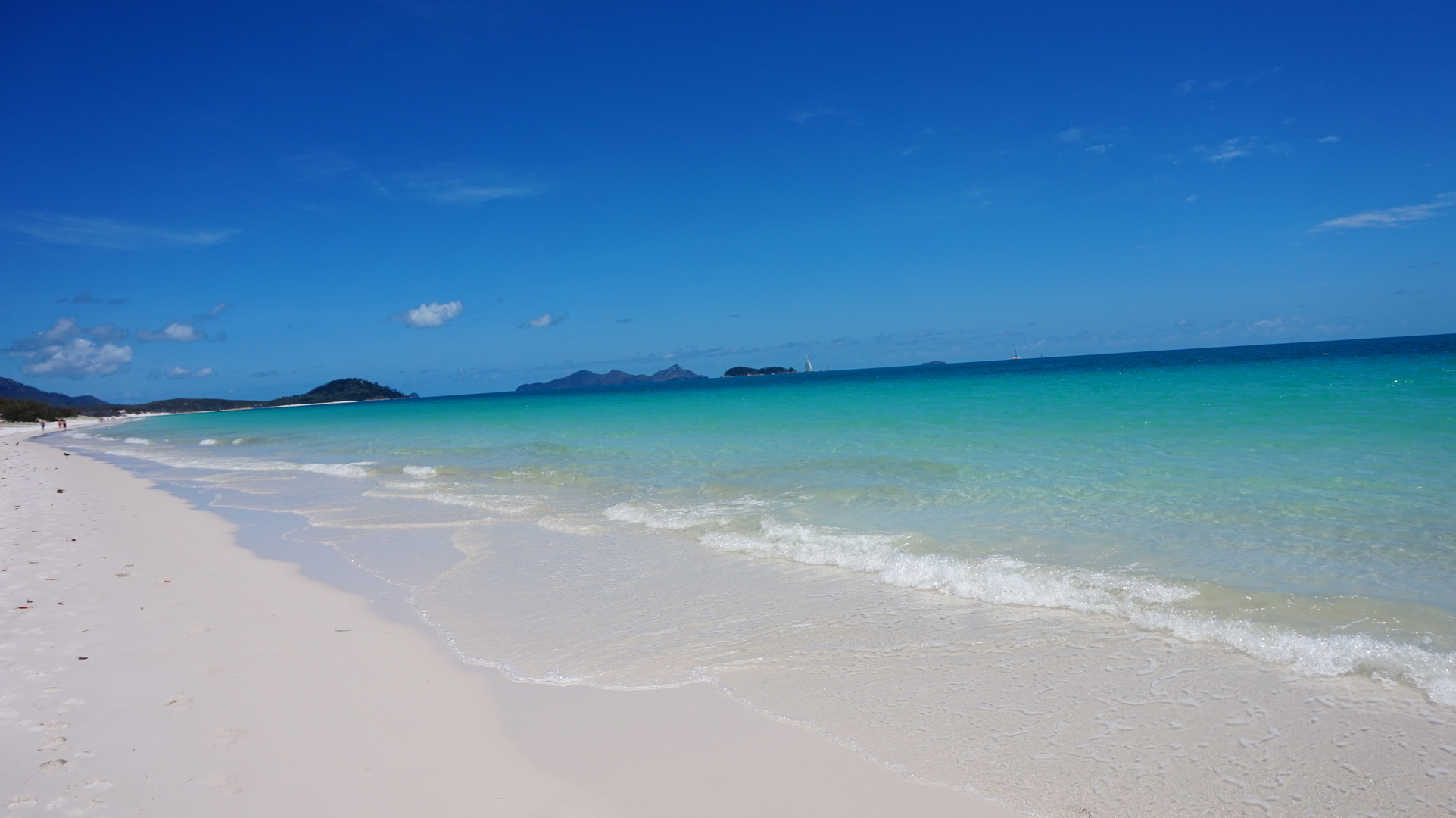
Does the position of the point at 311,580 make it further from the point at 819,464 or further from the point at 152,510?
the point at 819,464

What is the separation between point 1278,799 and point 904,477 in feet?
27.5

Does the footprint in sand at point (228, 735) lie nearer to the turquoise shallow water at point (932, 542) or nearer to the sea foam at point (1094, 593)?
the turquoise shallow water at point (932, 542)

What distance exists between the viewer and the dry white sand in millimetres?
3139

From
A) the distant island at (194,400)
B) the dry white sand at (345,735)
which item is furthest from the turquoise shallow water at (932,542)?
the distant island at (194,400)

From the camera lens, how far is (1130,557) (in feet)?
20.9

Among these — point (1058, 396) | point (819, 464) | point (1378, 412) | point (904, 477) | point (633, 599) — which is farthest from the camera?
point (1058, 396)

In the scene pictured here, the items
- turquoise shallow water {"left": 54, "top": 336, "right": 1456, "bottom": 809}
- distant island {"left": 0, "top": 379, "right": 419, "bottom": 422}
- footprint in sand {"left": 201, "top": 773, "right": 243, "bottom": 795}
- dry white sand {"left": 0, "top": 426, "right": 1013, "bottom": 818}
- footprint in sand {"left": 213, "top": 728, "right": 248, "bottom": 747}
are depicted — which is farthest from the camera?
distant island {"left": 0, "top": 379, "right": 419, "bottom": 422}

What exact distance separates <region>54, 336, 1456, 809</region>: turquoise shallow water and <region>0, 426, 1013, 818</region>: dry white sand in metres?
0.40

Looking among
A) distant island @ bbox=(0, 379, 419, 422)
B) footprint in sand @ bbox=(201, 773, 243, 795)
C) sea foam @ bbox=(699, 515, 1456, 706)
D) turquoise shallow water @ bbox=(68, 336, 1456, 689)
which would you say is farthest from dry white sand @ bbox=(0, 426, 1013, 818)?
distant island @ bbox=(0, 379, 419, 422)

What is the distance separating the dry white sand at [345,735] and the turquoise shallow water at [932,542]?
40cm

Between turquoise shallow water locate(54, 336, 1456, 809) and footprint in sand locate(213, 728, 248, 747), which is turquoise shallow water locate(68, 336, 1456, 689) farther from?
footprint in sand locate(213, 728, 248, 747)

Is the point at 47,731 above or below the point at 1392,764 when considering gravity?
above

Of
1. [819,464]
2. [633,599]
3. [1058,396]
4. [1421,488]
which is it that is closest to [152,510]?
[633,599]

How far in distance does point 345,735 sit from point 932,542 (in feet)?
18.3
